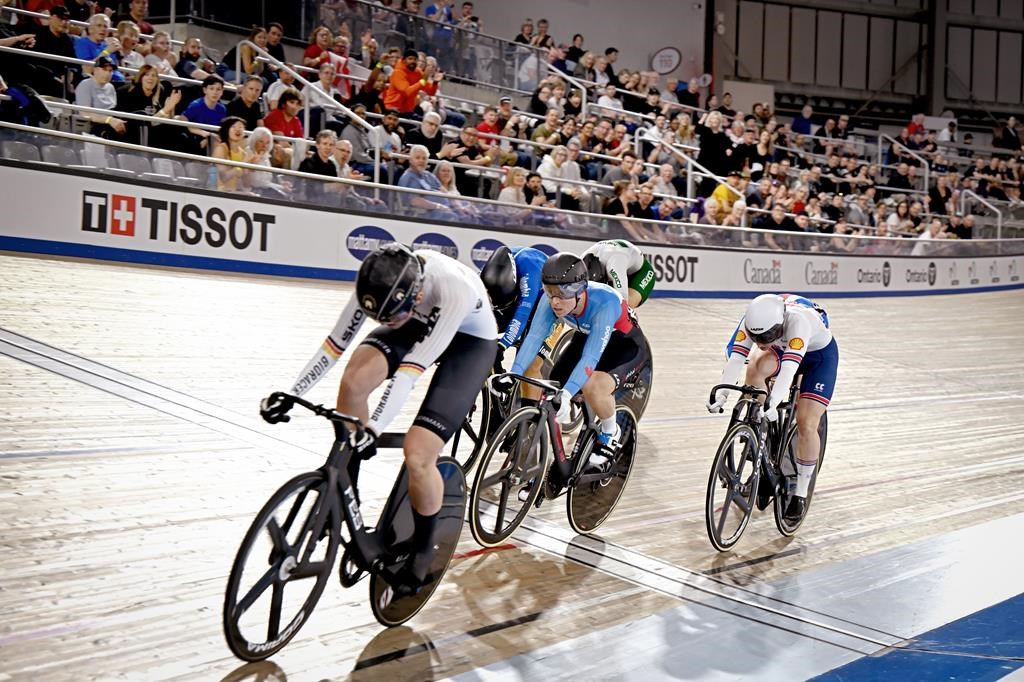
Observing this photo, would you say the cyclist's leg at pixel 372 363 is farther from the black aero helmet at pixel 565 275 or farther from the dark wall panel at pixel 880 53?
the dark wall panel at pixel 880 53

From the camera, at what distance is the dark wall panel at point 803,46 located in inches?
1008

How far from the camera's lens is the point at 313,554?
10.1 ft

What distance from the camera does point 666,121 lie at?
618 inches

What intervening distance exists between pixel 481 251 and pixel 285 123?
2.41 m

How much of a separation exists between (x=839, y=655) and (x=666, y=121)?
12997 mm

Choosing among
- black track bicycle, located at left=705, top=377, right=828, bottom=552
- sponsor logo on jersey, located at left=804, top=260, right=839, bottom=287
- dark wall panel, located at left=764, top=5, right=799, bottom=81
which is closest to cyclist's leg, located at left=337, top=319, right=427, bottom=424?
black track bicycle, located at left=705, top=377, right=828, bottom=552

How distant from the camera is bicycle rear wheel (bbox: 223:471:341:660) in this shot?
284 cm

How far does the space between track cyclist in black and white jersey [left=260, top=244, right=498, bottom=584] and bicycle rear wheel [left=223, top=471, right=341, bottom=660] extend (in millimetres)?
217

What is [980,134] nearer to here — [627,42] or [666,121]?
[627,42]

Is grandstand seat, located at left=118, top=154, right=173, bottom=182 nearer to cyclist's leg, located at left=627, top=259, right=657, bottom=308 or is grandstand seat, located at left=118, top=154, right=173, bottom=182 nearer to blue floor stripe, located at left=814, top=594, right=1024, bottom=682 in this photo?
cyclist's leg, located at left=627, top=259, right=657, bottom=308

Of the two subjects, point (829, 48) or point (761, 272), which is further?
point (829, 48)

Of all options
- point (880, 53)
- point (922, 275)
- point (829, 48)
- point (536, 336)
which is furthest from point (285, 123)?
point (880, 53)

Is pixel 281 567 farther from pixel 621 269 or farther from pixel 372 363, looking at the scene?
pixel 621 269

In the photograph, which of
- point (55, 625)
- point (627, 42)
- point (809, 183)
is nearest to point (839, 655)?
point (55, 625)
